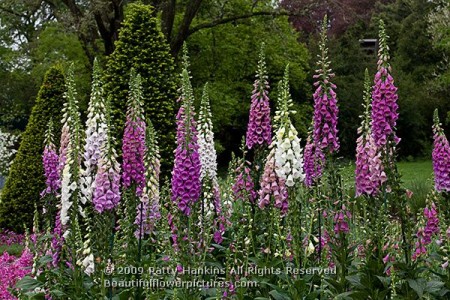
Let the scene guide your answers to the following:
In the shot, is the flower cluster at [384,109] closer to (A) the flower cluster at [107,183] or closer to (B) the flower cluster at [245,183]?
(B) the flower cluster at [245,183]

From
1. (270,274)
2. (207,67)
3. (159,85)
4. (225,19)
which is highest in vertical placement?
(225,19)

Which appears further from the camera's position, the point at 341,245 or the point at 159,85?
the point at 159,85

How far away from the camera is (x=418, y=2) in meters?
32.2

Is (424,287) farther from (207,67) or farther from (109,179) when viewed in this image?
(207,67)

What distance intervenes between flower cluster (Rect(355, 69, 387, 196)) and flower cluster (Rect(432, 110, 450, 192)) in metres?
0.55

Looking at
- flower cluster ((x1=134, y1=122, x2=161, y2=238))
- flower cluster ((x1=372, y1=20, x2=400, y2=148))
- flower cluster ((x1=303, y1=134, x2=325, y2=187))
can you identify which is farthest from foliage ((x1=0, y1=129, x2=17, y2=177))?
flower cluster ((x1=372, y1=20, x2=400, y2=148))

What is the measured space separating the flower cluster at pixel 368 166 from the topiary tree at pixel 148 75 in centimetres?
527

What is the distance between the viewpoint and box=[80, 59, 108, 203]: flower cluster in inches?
191

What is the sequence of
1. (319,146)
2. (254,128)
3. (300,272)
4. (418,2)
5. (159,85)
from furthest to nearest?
(418,2), (159,85), (254,128), (319,146), (300,272)

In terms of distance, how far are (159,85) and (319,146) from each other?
605 centimetres

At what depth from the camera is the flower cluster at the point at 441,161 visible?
16.7ft

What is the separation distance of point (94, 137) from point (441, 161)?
285 centimetres

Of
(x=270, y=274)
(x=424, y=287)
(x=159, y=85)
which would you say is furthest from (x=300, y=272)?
(x=159, y=85)

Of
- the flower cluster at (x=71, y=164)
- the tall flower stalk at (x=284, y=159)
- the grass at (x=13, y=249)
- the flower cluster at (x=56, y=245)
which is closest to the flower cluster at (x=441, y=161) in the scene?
the tall flower stalk at (x=284, y=159)
